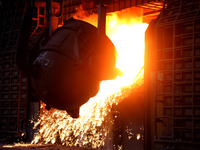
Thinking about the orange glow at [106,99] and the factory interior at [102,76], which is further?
the orange glow at [106,99]

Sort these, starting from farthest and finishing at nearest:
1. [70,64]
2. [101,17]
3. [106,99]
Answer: [106,99] < [70,64] < [101,17]

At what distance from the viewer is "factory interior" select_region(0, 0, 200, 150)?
3990 millimetres

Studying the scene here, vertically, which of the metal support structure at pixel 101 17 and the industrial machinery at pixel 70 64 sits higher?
the metal support structure at pixel 101 17

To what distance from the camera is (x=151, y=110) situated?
7.50 meters

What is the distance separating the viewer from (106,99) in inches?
399

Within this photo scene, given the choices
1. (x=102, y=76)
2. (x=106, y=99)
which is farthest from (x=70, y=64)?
(x=106, y=99)

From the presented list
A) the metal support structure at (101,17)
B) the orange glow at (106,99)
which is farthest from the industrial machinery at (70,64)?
the orange glow at (106,99)

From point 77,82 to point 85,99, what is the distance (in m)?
0.35

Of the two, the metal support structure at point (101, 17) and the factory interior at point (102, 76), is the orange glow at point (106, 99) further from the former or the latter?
the metal support structure at point (101, 17)

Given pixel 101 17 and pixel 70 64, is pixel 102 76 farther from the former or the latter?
pixel 101 17

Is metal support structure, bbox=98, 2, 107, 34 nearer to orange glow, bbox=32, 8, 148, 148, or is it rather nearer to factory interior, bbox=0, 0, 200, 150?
factory interior, bbox=0, 0, 200, 150

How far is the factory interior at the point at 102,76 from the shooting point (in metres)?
3.99

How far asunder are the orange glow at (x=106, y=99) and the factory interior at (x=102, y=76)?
3 centimetres

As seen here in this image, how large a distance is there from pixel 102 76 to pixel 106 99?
20.5 ft
